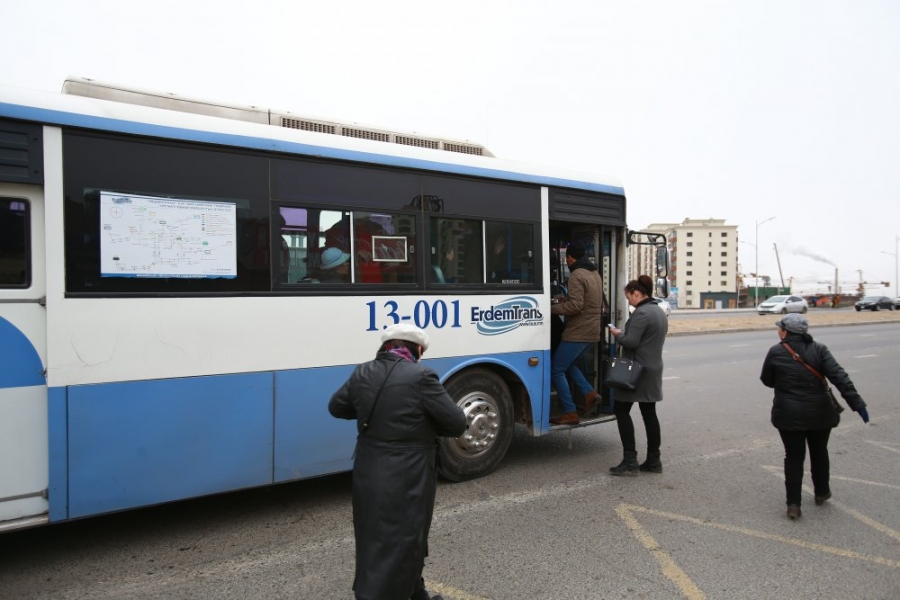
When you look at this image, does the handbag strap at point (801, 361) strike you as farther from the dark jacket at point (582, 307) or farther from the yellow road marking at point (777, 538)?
the dark jacket at point (582, 307)

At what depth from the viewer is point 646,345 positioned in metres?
5.77

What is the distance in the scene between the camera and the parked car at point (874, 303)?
53.9 meters

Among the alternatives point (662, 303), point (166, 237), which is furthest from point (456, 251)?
point (662, 303)

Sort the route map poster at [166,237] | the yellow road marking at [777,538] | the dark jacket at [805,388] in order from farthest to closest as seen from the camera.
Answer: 1. the dark jacket at [805,388]
2. the yellow road marking at [777,538]
3. the route map poster at [166,237]

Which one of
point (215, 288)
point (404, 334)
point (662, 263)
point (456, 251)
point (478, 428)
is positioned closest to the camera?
point (404, 334)

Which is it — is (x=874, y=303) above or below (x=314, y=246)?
below

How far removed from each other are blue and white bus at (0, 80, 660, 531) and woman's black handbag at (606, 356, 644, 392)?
0.87m

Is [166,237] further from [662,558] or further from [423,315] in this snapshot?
[662,558]

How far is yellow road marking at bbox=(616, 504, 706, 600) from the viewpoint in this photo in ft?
11.8

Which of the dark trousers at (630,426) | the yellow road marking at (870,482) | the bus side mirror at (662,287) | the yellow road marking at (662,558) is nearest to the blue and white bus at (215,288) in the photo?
the dark trousers at (630,426)

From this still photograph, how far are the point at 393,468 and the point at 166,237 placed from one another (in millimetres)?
2394

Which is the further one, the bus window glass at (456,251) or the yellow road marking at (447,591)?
the bus window glass at (456,251)

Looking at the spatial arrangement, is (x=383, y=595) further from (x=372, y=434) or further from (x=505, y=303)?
(x=505, y=303)

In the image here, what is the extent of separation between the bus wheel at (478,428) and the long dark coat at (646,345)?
45.3 inches
